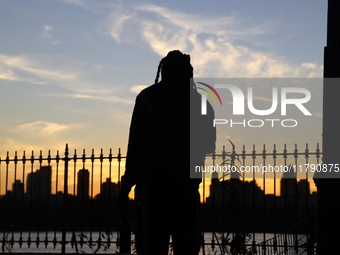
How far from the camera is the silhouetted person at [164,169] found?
149 inches

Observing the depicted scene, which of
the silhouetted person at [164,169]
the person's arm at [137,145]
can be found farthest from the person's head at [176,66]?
the person's arm at [137,145]

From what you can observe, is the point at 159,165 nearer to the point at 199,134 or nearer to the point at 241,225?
the point at 199,134

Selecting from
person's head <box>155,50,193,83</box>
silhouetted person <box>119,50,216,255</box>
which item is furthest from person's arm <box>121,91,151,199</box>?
person's head <box>155,50,193,83</box>

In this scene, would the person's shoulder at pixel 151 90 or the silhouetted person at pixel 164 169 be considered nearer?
the silhouetted person at pixel 164 169

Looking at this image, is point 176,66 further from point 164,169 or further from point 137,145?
point 164,169

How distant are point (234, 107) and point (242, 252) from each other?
4.92m

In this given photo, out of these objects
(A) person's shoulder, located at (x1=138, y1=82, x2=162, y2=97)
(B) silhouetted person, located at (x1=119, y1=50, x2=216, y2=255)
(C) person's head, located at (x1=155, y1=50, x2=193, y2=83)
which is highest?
Result: (C) person's head, located at (x1=155, y1=50, x2=193, y2=83)

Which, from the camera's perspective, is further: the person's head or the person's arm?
the person's head

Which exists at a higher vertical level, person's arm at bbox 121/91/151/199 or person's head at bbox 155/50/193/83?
person's head at bbox 155/50/193/83

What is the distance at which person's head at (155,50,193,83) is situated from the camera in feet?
13.1

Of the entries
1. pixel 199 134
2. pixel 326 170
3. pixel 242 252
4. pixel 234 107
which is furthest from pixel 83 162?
pixel 199 134

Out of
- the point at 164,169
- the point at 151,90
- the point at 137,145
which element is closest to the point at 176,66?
the point at 151,90

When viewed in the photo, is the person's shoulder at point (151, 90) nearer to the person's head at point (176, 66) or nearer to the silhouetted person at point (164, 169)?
the silhouetted person at point (164, 169)

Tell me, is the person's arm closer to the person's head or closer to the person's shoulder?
the person's shoulder
